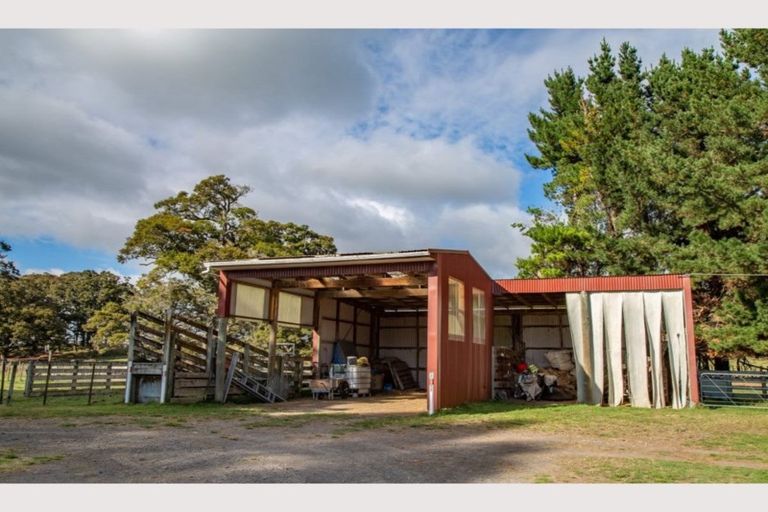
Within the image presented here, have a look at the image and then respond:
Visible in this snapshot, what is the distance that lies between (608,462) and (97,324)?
91.5 ft

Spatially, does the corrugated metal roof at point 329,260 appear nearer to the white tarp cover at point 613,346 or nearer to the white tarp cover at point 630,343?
the white tarp cover at point 630,343

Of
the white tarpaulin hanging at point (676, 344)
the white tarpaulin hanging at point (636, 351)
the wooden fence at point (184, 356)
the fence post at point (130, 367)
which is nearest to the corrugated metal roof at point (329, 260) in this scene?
the wooden fence at point (184, 356)

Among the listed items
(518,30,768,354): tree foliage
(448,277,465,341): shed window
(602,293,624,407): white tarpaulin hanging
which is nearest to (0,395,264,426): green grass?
(448,277,465,341): shed window

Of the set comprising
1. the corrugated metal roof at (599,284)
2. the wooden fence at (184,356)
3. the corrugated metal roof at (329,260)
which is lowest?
the wooden fence at (184,356)

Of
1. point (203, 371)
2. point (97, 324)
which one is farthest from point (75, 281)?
point (203, 371)

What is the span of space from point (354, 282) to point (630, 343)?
770cm

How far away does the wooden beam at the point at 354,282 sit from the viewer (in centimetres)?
1647

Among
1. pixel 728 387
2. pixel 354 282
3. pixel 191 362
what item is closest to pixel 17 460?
pixel 191 362

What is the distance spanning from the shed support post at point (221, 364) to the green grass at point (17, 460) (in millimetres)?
7475

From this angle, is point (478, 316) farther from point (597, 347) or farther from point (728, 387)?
point (728, 387)

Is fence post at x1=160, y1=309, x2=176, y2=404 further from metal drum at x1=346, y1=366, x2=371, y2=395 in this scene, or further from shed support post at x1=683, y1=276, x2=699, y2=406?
shed support post at x1=683, y1=276, x2=699, y2=406

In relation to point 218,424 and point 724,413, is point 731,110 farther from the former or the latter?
point 218,424

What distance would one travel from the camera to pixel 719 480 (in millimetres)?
6039

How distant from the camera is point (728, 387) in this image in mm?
15781
